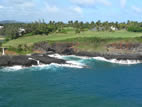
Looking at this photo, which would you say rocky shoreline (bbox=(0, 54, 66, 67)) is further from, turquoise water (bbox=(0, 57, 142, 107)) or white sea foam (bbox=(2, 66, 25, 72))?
turquoise water (bbox=(0, 57, 142, 107))

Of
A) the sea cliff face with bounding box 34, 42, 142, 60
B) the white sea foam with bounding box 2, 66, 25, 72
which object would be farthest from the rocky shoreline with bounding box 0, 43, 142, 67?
the white sea foam with bounding box 2, 66, 25, 72

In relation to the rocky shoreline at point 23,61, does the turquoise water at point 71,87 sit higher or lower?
lower

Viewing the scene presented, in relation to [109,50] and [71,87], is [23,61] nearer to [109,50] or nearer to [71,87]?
[71,87]

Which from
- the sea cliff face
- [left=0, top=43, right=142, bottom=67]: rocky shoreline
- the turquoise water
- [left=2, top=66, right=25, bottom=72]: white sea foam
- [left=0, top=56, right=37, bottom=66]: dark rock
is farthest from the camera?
the sea cliff face

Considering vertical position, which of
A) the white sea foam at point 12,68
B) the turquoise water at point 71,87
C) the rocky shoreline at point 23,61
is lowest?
the turquoise water at point 71,87

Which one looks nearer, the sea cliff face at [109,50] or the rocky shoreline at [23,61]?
the rocky shoreline at [23,61]

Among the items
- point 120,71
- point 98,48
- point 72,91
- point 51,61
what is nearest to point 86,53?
point 98,48

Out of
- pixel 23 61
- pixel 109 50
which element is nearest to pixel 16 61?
pixel 23 61

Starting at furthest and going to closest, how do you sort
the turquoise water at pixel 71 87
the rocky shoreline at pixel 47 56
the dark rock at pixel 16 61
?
the rocky shoreline at pixel 47 56 < the dark rock at pixel 16 61 < the turquoise water at pixel 71 87

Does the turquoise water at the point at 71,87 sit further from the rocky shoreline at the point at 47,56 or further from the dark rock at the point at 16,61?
the rocky shoreline at the point at 47,56

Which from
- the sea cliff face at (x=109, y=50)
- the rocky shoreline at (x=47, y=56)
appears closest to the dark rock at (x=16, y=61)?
the rocky shoreline at (x=47, y=56)
